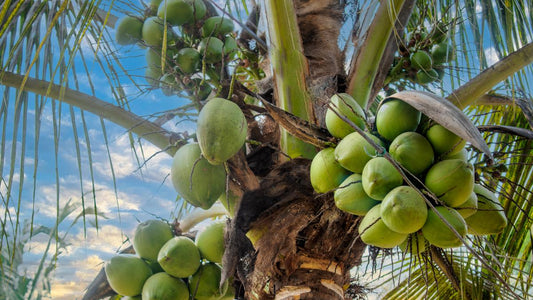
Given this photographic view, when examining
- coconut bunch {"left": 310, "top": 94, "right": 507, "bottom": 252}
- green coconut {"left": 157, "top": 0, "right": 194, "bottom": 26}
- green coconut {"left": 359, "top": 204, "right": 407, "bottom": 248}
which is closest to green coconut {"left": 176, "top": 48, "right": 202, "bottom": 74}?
green coconut {"left": 157, "top": 0, "right": 194, "bottom": 26}

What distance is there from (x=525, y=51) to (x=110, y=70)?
1466mm

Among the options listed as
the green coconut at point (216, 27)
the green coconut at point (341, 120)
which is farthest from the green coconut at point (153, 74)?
the green coconut at point (341, 120)

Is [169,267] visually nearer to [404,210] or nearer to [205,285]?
[205,285]

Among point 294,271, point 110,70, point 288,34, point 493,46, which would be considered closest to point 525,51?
point 493,46

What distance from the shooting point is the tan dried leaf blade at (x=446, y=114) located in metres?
0.94

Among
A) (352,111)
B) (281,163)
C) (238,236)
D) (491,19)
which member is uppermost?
(491,19)

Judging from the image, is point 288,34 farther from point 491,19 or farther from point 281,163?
point 491,19

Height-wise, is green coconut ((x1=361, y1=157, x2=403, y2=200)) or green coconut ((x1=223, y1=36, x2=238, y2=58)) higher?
green coconut ((x1=223, y1=36, x2=238, y2=58))

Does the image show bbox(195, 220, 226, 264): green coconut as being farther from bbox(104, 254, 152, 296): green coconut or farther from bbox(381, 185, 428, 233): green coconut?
bbox(381, 185, 428, 233): green coconut

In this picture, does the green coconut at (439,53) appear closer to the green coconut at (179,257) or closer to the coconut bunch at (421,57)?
the coconut bunch at (421,57)

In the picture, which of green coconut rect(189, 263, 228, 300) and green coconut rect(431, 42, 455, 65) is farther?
green coconut rect(431, 42, 455, 65)

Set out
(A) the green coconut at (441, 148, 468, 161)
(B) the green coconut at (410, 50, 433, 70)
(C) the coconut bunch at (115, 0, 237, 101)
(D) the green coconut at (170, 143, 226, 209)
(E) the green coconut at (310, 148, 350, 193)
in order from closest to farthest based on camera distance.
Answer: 1. (A) the green coconut at (441, 148, 468, 161)
2. (E) the green coconut at (310, 148, 350, 193)
3. (D) the green coconut at (170, 143, 226, 209)
4. (C) the coconut bunch at (115, 0, 237, 101)
5. (B) the green coconut at (410, 50, 433, 70)

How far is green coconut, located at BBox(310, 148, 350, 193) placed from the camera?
116 cm

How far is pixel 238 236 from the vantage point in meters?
1.49
